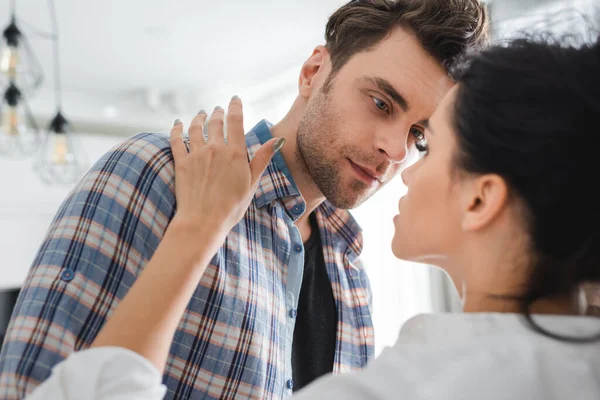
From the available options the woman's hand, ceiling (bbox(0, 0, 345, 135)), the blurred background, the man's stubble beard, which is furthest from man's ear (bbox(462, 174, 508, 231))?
ceiling (bbox(0, 0, 345, 135))

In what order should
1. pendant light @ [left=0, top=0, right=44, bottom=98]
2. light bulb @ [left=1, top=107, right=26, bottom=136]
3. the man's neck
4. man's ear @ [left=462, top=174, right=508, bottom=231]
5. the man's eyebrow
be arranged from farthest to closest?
1. light bulb @ [left=1, top=107, right=26, bottom=136]
2. pendant light @ [left=0, top=0, right=44, bottom=98]
3. the man's neck
4. the man's eyebrow
5. man's ear @ [left=462, top=174, right=508, bottom=231]

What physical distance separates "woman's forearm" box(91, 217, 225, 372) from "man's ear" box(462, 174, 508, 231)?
1.23 feet

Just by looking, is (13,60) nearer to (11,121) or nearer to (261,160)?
(11,121)

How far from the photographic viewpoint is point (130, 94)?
18.3ft

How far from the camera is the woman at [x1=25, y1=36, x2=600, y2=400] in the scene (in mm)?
623

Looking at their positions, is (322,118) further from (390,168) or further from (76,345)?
(76,345)

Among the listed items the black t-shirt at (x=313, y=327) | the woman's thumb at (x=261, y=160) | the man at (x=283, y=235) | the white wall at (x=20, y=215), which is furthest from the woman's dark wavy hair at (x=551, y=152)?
the white wall at (x=20, y=215)

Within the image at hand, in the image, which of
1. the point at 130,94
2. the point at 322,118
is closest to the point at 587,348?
the point at 322,118

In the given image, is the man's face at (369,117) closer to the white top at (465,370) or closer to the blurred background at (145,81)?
the white top at (465,370)

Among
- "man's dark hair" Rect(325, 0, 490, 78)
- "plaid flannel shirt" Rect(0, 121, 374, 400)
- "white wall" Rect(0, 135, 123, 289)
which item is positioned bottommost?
"white wall" Rect(0, 135, 123, 289)

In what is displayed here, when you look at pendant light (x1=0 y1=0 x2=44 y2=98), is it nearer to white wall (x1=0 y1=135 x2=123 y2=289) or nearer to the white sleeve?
the white sleeve

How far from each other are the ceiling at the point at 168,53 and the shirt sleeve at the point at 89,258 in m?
2.12

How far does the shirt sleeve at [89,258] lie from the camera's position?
0.87 metres

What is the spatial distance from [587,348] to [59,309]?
73 centimetres
